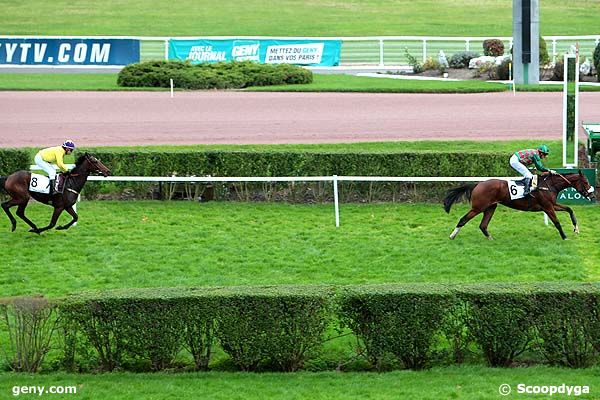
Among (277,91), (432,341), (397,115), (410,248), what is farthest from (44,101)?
(432,341)

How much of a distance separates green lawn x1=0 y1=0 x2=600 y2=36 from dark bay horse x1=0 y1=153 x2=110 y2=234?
97.6 ft

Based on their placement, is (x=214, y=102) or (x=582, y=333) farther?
(x=214, y=102)

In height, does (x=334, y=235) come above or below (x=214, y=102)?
below

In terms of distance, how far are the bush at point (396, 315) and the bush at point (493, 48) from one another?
25051 mm

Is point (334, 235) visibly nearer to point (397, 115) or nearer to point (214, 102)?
point (397, 115)

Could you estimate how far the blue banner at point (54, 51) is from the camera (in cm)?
3588

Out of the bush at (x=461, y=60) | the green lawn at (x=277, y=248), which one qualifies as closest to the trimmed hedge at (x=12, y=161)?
the green lawn at (x=277, y=248)

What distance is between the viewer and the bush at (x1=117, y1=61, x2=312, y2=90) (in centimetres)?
3031

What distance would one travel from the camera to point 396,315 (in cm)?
1086

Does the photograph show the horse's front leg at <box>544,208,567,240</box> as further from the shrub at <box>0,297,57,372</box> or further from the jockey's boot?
the shrub at <box>0,297,57,372</box>

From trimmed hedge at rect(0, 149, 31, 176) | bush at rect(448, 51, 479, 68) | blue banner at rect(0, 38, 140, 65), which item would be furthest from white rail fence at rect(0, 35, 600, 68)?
trimmed hedge at rect(0, 149, 31, 176)

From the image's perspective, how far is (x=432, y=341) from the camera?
11086 millimetres

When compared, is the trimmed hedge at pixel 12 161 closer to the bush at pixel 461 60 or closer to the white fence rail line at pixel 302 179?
the white fence rail line at pixel 302 179

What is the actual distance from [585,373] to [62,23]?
40228 mm
